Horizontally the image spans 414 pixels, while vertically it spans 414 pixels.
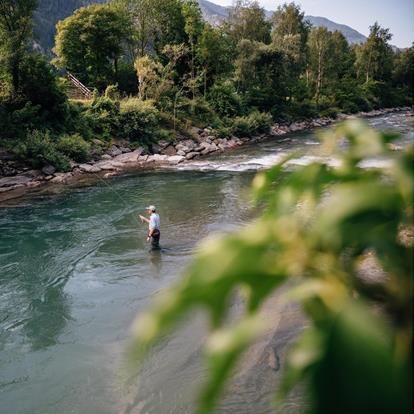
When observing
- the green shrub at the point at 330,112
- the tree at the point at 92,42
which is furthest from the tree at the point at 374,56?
the tree at the point at 92,42

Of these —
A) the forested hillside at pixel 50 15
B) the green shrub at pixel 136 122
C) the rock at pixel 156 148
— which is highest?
the forested hillside at pixel 50 15

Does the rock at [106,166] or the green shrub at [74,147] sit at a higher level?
the green shrub at [74,147]

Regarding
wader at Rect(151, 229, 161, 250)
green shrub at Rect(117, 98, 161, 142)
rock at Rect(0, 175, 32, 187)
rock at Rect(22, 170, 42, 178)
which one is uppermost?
green shrub at Rect(117, 98, 161, 142)

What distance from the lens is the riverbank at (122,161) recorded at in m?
21.5

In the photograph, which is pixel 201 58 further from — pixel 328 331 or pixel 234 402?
pixel 328 331

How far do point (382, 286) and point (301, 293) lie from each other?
139mm

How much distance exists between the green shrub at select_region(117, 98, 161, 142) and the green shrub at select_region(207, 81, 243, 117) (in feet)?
35.6

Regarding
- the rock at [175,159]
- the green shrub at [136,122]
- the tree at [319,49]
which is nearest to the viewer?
the rock at [175,159]

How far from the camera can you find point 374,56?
3027 inches

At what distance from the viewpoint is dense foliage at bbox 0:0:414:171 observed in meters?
26.0

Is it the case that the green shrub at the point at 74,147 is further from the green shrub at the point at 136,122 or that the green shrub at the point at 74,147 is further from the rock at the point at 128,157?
the green shrub at the point at 136,122

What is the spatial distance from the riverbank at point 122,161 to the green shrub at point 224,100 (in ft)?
13.9

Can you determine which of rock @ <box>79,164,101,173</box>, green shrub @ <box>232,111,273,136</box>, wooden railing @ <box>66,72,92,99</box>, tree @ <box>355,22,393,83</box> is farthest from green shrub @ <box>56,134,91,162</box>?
tree @ <box>355,22,393,83</box>

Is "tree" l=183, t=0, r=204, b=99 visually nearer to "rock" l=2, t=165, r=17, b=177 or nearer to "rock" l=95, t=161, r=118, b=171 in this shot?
"rock" l=95, t=161, r=118, b=171
